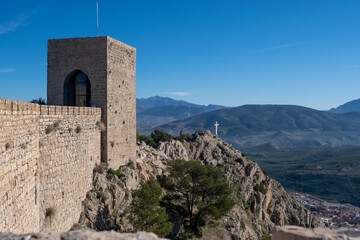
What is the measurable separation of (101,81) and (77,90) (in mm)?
2018

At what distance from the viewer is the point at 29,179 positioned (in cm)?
774

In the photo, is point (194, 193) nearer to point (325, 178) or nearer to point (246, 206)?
point (246, 206)

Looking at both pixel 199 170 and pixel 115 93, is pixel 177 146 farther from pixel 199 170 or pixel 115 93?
pixel 115 93

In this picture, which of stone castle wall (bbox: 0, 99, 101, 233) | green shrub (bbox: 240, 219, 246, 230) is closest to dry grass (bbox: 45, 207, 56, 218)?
stone castle wall (bbox: 0, 99, 101, 233)

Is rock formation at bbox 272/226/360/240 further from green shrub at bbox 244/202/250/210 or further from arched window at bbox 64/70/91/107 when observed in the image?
green shrub at bbox 244/202/250/210

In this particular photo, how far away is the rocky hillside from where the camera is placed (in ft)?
40.6

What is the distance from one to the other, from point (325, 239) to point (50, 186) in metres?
8.77

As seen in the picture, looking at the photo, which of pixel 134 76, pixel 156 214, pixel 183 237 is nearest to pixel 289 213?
pixel 183 237

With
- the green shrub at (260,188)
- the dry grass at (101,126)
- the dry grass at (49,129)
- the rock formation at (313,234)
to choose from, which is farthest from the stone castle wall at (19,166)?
the green shrub at (260,188)

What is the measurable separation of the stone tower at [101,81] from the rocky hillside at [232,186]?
1556 mm

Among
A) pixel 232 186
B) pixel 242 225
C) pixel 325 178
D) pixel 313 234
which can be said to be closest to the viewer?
pixel 313 234

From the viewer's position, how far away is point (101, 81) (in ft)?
44.4

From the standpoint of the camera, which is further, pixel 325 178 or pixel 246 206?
pixel 325 178

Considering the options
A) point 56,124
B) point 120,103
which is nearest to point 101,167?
point 120,103
